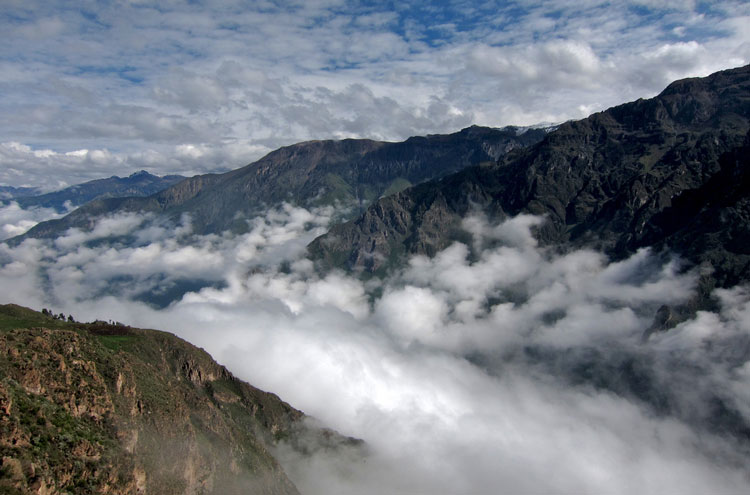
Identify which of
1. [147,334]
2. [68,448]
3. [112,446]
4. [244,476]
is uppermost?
[68,448]

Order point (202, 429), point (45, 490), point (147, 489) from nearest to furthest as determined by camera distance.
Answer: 1. point (45, 490)
2. point (147, 489)
3. point (202, 429)

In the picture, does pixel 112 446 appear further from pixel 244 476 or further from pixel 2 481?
pixel 244 476

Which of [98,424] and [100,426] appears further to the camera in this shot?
[98,424]

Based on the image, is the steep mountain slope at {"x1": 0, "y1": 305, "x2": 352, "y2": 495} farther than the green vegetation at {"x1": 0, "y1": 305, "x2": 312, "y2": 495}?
No

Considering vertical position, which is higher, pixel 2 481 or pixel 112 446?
pixel 2 481

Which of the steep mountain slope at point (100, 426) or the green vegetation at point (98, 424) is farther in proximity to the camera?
the green vegetation at point (98, 424)

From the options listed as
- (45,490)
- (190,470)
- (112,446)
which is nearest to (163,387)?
(190,470)

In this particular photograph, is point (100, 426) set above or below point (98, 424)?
below

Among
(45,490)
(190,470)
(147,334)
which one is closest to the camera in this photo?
(45,490)
